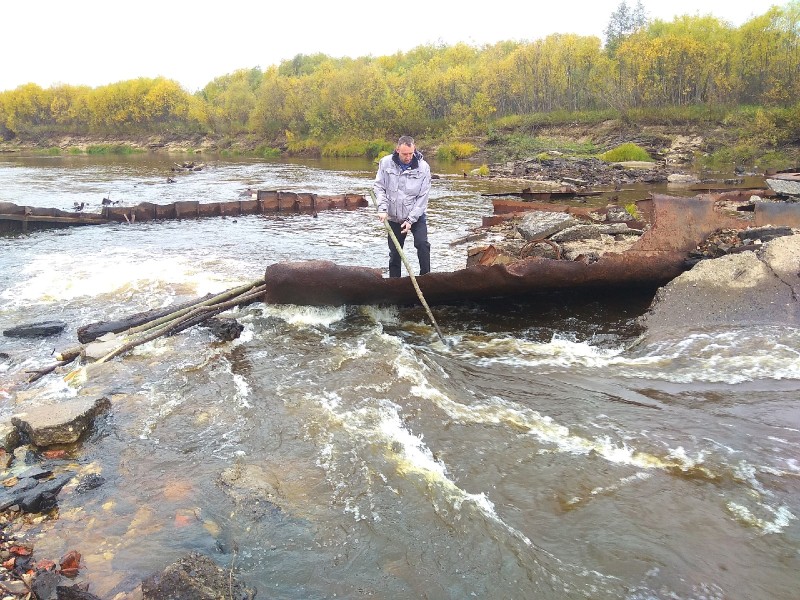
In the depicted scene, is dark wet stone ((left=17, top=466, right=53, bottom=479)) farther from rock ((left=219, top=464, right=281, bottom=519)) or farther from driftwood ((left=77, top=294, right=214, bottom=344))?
driftwood ((left=77, top=294, right=214, bottom=344))

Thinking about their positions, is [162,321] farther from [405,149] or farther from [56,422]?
[405,149]

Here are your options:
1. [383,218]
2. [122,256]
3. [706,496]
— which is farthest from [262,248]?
[706,496]

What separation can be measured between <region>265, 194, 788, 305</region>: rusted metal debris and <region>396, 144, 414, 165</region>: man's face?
5.44ft

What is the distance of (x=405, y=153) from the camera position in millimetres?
7758

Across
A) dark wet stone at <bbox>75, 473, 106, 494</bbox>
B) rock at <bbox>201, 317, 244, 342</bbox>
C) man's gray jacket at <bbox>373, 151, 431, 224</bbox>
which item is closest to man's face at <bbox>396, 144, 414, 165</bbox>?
man's gray jacket at <bbox>373, 151, 431, 224</bbox>

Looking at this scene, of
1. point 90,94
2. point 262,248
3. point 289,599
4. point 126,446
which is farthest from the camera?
point 90,94

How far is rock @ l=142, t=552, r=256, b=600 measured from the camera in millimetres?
3109

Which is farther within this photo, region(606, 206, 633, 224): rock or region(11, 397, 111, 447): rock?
region(606, 206, 633, 224): rock

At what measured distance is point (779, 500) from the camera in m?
3.98

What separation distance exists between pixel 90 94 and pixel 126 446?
13274 centimetres

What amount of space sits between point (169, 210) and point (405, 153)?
519 inches

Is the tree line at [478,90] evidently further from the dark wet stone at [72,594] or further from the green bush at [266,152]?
the dark wet stone at [72,594]

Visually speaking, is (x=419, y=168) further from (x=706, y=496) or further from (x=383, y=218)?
(x=706, y=496)

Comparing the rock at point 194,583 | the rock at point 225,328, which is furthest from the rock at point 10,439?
the rock at point 225,328
